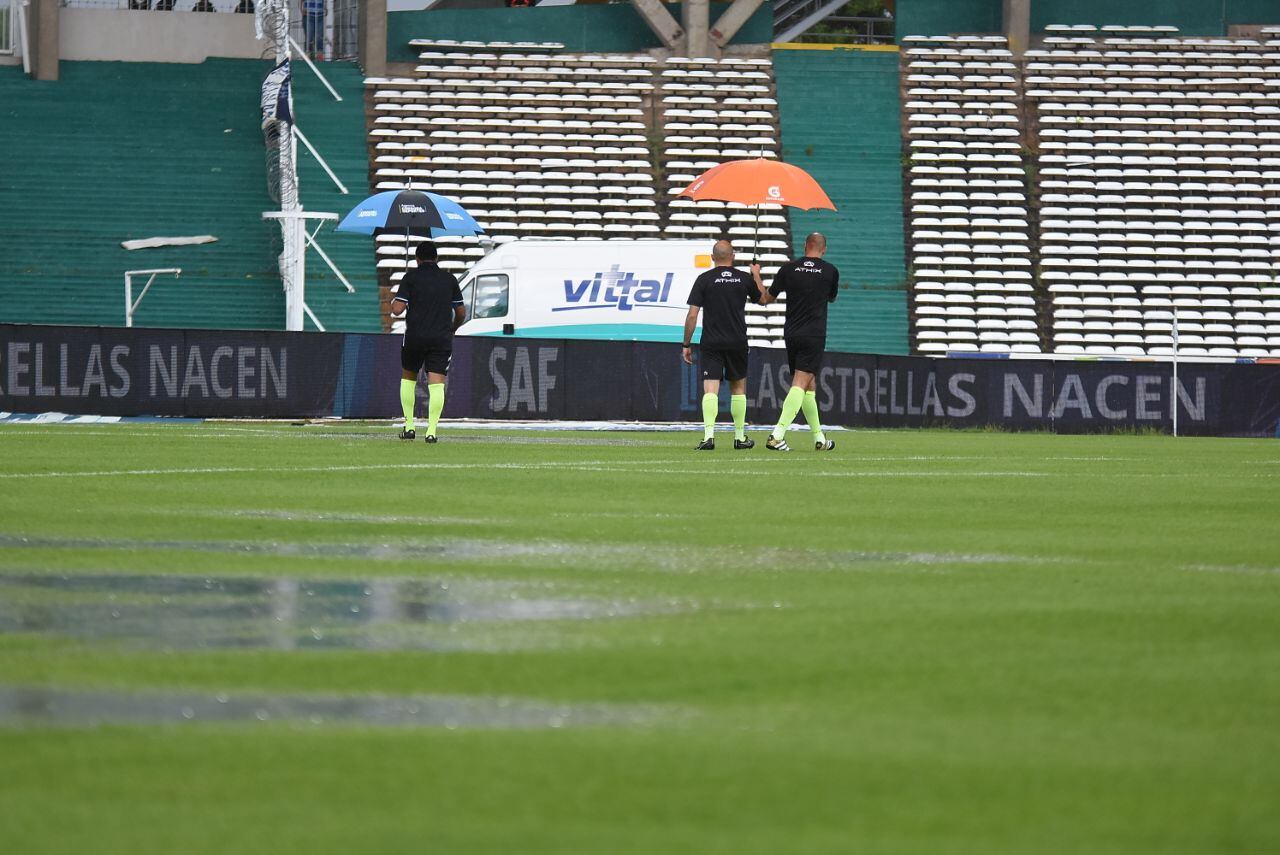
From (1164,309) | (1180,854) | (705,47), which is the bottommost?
(1180,854)

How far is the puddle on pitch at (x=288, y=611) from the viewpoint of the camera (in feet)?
18.7

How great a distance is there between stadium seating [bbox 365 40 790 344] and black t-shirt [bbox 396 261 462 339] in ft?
64.7

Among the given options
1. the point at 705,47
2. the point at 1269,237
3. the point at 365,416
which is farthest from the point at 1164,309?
the point at 365,416

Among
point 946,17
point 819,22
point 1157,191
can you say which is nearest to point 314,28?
point 819,22

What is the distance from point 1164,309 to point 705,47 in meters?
→ 12.6

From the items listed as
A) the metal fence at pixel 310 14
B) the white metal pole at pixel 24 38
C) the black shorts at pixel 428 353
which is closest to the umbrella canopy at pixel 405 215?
the black shorts at pixel 428 353

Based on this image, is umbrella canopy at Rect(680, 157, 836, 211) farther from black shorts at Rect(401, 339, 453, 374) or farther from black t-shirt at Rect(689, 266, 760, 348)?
black shorts at Rect(401, 339, 453, 374)

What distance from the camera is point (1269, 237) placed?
43250 millimetres

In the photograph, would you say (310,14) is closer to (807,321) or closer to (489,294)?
(489,294)

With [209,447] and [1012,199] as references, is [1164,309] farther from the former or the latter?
[209,447]

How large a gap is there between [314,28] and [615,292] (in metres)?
17.9

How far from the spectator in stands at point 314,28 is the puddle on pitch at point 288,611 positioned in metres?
41.9

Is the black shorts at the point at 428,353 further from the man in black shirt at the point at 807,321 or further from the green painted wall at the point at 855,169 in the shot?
the green painted wall at the point at 855,169

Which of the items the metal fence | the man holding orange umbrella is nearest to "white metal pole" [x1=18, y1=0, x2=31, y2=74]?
the metal fence
